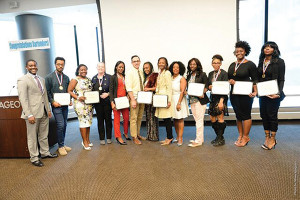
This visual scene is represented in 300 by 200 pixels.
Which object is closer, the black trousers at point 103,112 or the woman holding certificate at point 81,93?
the woman holding certificate at point 81,93

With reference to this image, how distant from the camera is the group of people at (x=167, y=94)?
288cm

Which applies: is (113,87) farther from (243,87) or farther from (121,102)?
(243,87)

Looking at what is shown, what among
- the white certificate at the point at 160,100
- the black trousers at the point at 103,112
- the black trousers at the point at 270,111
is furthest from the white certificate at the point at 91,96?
the black trousers at the point at 270,111

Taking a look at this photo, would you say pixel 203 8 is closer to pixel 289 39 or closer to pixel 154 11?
pixel 154 11

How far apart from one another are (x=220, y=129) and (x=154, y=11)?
275 centimetres

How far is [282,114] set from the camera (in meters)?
4.56

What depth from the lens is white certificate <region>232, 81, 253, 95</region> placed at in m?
2.94

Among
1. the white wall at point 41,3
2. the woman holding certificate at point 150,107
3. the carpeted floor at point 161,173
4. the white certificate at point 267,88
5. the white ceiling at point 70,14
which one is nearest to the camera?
the carpeted floor at point 161,173

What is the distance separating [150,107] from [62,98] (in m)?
1.45

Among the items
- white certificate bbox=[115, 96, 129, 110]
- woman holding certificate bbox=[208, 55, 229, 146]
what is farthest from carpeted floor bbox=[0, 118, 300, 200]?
white certificate bbox=[115, 96, 129, 110]

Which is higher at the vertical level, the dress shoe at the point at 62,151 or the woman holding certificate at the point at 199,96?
the woman holding certificate at the point at 199,96

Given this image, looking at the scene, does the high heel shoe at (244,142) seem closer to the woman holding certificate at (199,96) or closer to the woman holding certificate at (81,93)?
the woman holding certificate at (199,96)

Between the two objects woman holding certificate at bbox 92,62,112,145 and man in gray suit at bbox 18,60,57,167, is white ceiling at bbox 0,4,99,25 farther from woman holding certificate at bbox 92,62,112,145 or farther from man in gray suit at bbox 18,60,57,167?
man in gray suit at bbox 18,60,57,167

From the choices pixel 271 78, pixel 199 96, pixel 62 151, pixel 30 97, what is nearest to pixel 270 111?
pixel 271 78
